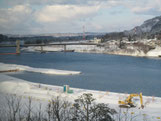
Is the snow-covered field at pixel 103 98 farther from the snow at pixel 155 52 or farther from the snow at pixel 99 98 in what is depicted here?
the snow at pixel 155 52

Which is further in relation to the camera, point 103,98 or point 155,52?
point 155,52

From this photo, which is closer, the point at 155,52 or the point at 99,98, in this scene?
the point at 99,98

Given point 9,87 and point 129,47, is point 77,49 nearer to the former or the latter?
point 129,47

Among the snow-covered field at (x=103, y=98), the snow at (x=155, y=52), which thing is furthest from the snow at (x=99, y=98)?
the snow at (x=155, y=52)

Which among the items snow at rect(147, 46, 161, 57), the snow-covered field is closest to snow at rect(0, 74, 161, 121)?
the snow-covered field

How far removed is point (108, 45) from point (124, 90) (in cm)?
1897

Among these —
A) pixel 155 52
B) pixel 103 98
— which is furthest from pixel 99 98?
pixel 155 52

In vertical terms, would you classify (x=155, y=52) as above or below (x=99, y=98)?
above

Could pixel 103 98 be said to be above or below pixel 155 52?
below

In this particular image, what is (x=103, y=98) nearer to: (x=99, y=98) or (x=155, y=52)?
(x=99, y=98)

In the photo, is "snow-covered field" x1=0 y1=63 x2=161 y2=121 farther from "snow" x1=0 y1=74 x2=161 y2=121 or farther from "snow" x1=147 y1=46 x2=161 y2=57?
"snow" x1=147 y1=46 x2=161 y2=57

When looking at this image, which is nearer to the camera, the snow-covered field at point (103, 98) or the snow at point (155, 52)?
the snow-covered field at point (103, 98)

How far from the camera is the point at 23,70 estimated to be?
11.1 m

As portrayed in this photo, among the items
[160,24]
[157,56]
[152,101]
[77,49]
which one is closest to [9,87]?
[152,101]
